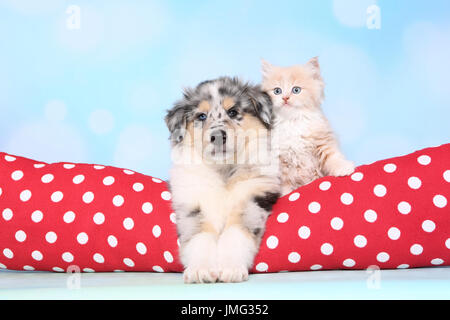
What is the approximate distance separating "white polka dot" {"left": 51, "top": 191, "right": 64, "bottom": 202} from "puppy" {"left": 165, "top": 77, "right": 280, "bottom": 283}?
58 centimetres

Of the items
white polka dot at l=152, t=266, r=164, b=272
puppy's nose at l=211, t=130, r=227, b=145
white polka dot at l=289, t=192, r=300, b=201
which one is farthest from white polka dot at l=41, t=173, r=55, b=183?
white polka dot at l=289, t=192, r=300, b=201

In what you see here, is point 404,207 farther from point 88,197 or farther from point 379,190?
point 88,197

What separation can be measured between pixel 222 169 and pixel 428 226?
1031 millimetres

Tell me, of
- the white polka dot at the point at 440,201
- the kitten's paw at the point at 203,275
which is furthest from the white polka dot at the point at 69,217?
the white polka dot at the point at 440,201

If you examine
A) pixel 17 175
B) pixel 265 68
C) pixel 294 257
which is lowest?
pixel 294 257

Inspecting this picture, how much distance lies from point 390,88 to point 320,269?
1.92m

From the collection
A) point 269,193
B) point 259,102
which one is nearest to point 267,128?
point 259,102

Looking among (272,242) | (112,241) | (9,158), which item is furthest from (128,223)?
(9,158)

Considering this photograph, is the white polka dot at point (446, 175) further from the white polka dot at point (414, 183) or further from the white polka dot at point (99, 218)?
the white polka dot at point (99, 218)

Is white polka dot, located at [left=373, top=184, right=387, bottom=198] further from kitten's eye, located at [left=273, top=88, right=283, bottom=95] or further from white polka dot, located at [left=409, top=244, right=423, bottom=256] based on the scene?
kitten's eye, located at [left=273, top=88, right=283, bottom=95]

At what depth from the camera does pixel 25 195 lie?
2.74 meters

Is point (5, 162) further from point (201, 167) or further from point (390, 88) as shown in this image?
point (390, 88)

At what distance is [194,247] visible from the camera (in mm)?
2309

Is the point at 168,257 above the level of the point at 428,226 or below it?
below
